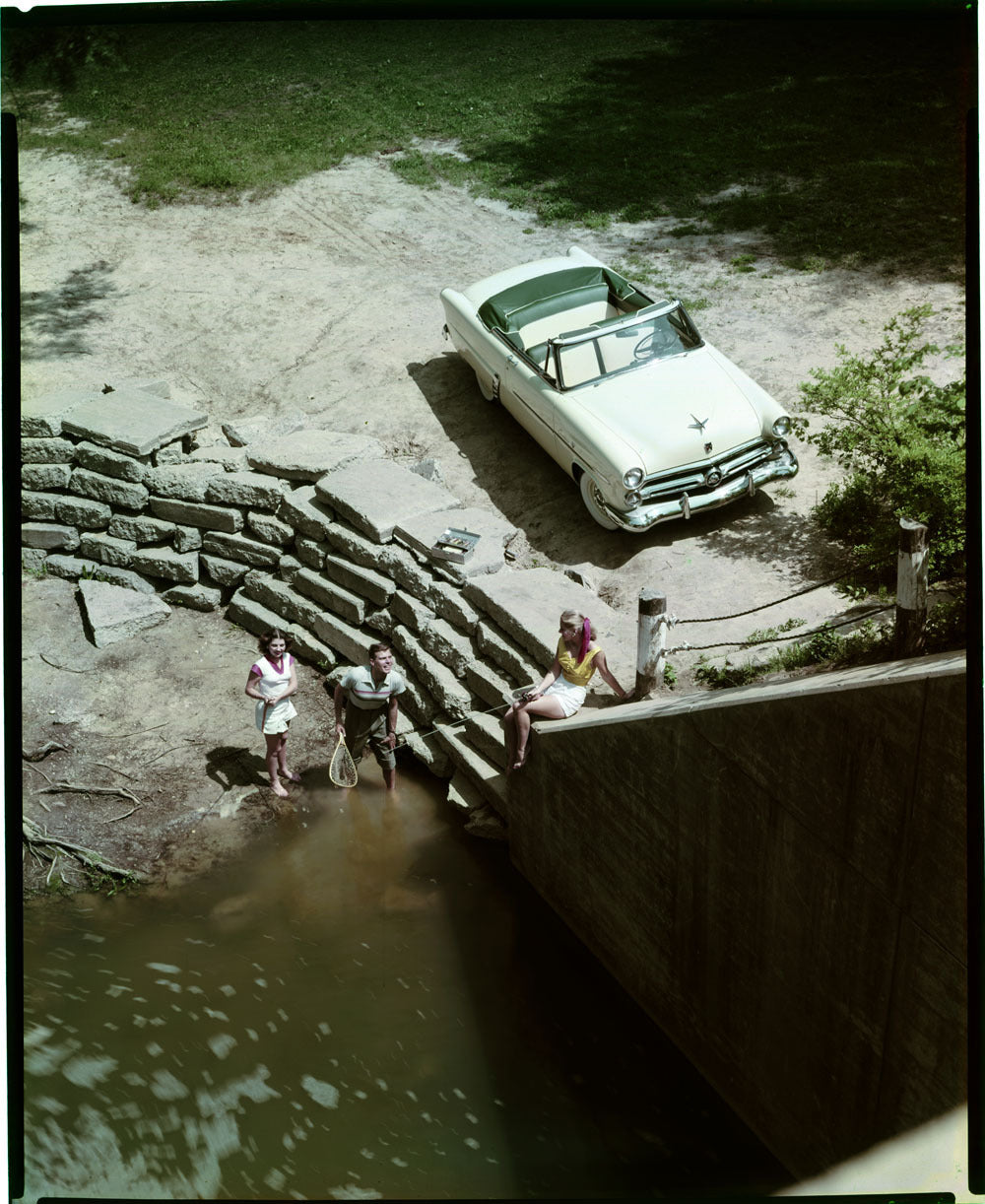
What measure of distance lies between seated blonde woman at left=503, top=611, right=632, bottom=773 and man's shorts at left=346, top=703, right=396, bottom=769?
4.11ft

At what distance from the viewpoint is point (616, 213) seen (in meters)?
15.0

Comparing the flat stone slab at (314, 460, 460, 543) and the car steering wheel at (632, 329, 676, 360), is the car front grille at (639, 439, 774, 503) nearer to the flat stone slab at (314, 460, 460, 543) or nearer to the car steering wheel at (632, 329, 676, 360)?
the car steering wheel at (632, 329, 676, 360)

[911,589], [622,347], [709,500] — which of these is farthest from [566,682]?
[622,347]

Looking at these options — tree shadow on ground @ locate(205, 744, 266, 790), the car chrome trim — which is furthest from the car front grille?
tree shadow on ground @ locate(205, 744, 266, 790)

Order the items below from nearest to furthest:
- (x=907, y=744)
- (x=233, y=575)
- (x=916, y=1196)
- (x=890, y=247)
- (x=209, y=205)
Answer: (x=916, y=1196)
(x=907, y=744)
(x=233, y=575)
(x=890, y=247)
(x=209, y=205)

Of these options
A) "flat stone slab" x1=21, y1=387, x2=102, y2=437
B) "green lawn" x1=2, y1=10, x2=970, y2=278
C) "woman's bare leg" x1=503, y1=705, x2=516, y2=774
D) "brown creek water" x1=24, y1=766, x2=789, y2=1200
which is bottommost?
"brown creek water" x1=24, y1=766, x2=789, y2=1200

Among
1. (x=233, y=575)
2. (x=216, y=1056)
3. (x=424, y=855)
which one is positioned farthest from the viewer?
(x=233, y=575)

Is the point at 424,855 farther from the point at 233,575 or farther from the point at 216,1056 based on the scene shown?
the point at 233,575

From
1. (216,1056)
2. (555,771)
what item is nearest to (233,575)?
(555,771)

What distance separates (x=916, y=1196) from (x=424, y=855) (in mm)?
5090

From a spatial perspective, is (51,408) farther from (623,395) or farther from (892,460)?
(892,460)

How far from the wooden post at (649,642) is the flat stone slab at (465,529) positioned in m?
2.12

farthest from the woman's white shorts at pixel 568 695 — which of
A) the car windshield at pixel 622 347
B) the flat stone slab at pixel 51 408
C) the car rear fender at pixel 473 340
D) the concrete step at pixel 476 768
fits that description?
the flat stone slab at pixel 51 408

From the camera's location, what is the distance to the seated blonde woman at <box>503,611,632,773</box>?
7.97 m
